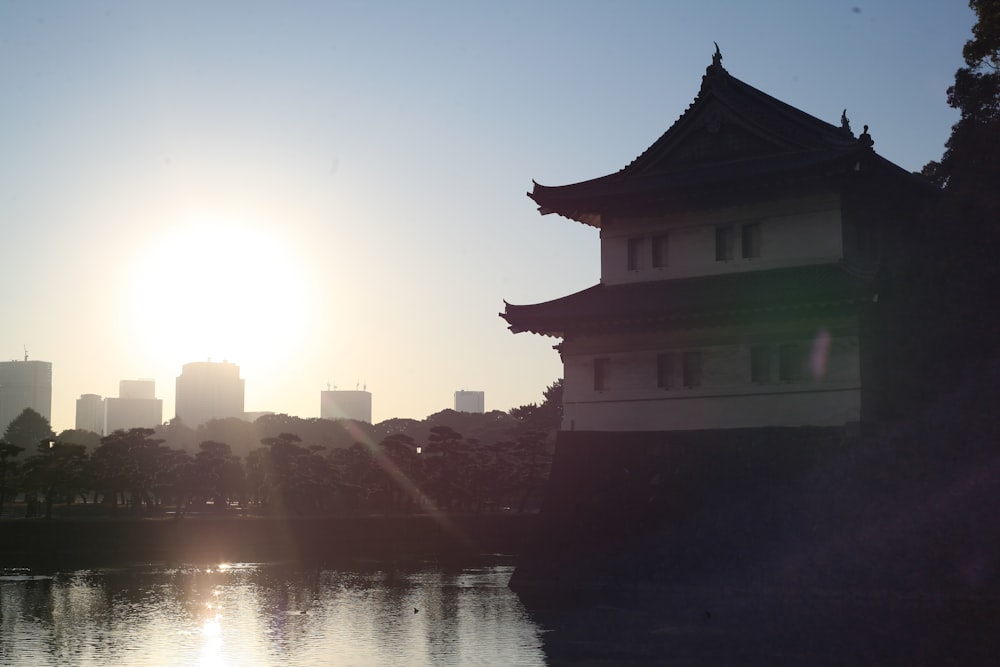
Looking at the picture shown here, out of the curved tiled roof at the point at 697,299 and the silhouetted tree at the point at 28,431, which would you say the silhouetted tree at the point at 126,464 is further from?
the silhouetted tree at the point at 28,431

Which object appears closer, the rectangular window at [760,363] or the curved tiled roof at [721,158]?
the rectangular window at [760,363]

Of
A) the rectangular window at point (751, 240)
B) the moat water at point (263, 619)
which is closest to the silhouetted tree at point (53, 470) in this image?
the moat water at point (263, 619)

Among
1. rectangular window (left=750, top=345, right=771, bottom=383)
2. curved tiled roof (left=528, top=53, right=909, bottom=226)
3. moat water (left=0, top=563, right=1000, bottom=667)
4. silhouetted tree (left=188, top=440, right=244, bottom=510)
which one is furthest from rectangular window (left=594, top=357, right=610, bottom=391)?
silhouetted tree (left=188, top=440, right=244, bottom=510)

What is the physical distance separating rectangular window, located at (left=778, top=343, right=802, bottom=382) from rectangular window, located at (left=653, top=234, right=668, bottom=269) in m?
5.50

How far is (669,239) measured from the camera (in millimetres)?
34844

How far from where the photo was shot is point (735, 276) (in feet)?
108

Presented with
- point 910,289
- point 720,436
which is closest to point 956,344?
point 910,289

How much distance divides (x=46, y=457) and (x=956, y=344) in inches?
1620

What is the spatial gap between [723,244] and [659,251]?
219 centimetres

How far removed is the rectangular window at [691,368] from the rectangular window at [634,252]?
4.04m

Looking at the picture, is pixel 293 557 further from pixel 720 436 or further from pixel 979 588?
pixel 979 588

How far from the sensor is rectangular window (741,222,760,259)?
33.3 metres

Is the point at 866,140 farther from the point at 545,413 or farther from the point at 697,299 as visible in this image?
the point at 545,413

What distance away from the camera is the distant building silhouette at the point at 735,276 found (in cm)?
3033
